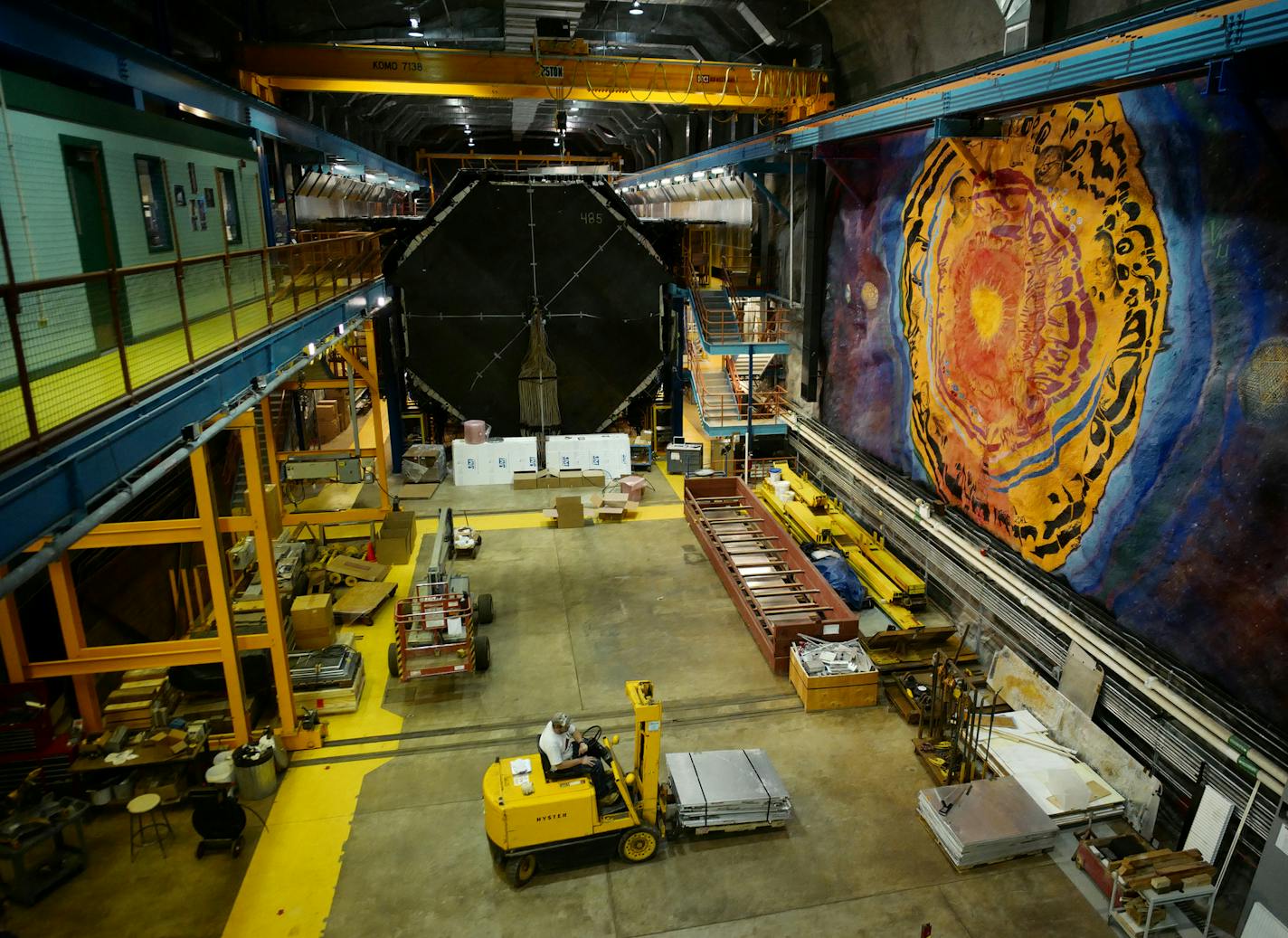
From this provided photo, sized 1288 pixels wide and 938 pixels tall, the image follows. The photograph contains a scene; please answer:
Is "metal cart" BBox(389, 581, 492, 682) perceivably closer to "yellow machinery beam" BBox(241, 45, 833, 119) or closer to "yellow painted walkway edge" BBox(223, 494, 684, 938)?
"yellow painted walkway edge" BBox(223, 494, 684, 938)

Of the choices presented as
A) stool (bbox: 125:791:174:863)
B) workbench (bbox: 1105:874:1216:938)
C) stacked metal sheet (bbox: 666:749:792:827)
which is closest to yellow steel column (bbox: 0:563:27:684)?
stool (bbox: 125:791:174:863)

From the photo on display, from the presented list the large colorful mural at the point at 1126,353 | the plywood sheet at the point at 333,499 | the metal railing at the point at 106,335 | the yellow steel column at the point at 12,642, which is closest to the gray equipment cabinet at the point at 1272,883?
the large colorful mural at the point at 1126,353

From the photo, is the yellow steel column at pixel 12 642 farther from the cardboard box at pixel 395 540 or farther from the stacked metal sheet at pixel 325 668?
the cardboard box at pixel 395 540

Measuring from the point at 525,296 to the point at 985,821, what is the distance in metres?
14.7

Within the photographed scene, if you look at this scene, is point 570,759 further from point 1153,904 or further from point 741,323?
point 741,323

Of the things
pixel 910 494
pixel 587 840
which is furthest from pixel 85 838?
pixel 910 494

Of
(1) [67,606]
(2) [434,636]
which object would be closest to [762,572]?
(2) [434,636]

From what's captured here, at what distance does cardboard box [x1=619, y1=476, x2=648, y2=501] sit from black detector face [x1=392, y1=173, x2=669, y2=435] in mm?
3077

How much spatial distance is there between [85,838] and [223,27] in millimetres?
14555

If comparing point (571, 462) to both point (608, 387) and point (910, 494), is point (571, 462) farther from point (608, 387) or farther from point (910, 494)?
point (910, 494)

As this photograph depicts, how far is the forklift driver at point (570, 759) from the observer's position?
7.58 meters

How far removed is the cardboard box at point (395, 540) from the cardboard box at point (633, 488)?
4584 mm

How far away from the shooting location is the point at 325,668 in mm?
10211

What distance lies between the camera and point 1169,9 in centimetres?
655
